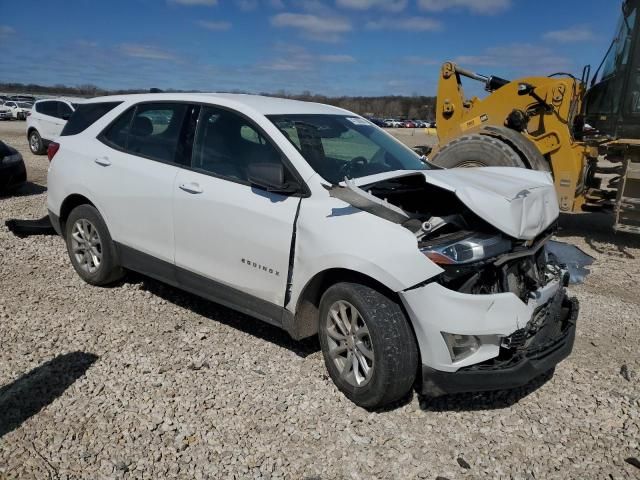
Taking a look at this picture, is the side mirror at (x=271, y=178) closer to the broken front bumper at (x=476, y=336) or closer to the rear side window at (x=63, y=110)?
the broken front bumper at (x=476, y=336)

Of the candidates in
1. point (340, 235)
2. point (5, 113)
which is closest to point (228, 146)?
point (340, 235)

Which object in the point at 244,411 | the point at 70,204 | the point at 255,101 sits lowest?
the point at 244,411

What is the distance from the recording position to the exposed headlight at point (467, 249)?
2.97 meters

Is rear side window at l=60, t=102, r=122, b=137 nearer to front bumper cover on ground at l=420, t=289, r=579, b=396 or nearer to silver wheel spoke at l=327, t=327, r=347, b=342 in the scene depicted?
silver wheel spoke at l=327, t=327, r=347, b=342

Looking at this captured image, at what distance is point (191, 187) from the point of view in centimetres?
407

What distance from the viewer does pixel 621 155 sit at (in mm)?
7676

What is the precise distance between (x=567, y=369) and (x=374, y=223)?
79.5 inches

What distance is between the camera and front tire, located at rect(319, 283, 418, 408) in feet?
10.2

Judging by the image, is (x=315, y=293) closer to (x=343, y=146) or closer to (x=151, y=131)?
(x=343, y=146)

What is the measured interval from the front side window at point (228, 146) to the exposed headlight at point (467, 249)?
1.36 meters

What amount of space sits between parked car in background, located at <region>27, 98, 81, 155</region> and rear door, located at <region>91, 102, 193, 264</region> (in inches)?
527

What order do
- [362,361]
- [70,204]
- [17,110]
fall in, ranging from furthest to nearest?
[17,110] → [70,204] → [362,361]

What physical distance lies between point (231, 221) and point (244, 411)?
4.25ft

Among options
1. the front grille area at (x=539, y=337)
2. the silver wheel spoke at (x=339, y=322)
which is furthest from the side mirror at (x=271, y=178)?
the front grille area at (x=539, y=337)
